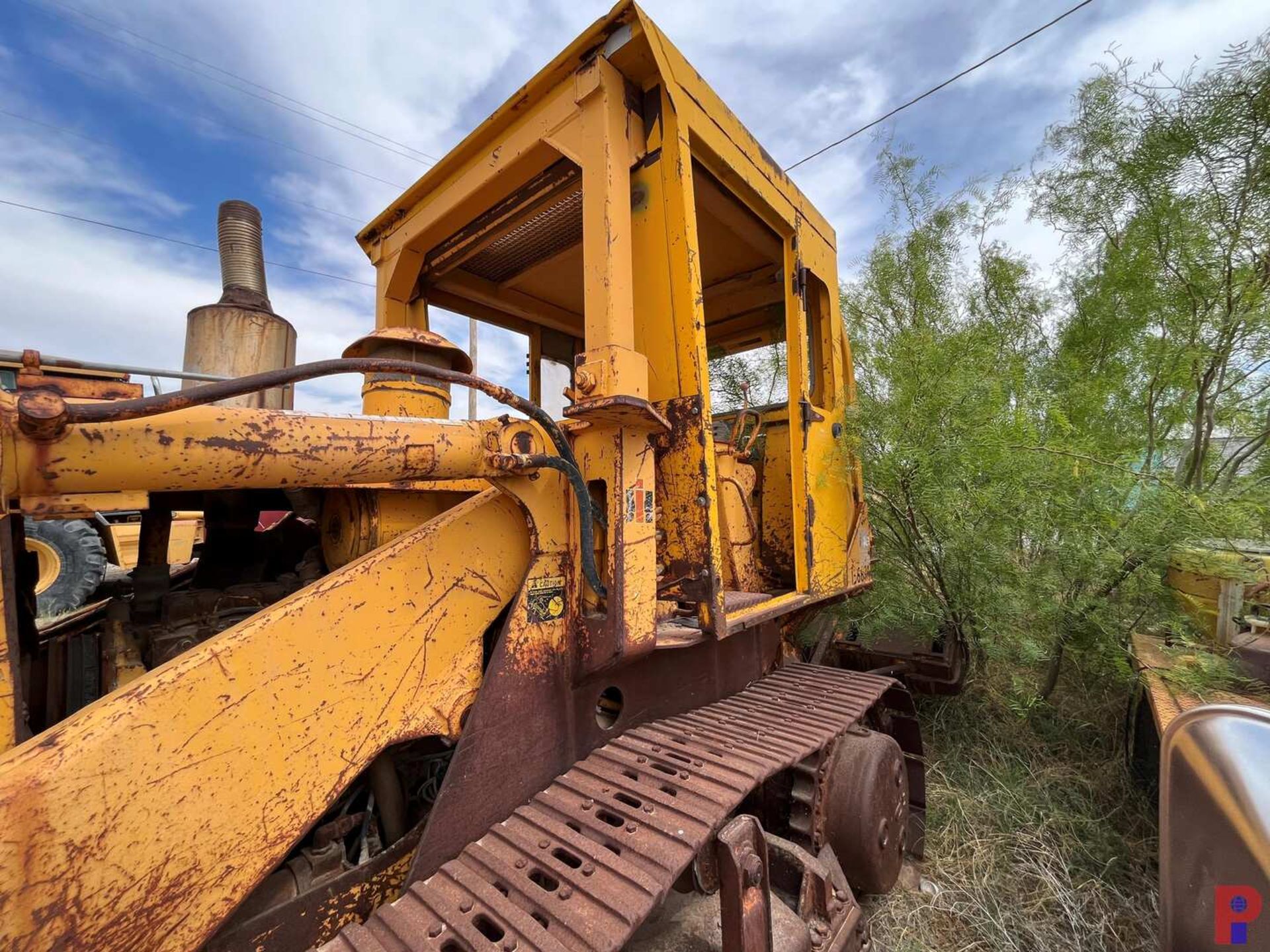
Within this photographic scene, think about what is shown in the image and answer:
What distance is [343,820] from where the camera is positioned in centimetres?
138

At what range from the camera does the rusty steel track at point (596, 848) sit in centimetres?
113

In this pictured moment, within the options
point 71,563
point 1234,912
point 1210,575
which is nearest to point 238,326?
point 1234,912

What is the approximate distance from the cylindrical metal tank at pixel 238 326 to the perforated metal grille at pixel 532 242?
0.96 metres

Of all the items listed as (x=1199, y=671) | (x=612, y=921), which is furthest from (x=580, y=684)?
(x=1199, y=671)

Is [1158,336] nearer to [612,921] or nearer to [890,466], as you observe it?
[890,466]

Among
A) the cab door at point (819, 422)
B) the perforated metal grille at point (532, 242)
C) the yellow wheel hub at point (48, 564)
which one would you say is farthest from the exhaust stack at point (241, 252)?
the yellow wheel hub at point (48, 564)

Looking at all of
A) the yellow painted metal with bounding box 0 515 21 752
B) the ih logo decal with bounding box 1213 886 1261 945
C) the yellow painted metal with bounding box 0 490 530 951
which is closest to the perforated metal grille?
the yellow painted metal with bounding box 0 490 530 951

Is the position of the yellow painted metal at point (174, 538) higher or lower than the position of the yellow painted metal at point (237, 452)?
lower

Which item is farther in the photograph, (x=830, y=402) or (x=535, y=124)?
(x=830, y=402)

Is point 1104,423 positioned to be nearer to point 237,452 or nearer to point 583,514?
point 583,514

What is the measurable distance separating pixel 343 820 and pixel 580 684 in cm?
66

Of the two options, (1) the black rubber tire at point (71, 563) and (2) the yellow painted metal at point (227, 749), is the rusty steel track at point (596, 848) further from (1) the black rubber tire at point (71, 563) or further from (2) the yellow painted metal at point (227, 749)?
(1) the black rubber tire at point (71, 563)

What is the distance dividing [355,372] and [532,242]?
5.70ft

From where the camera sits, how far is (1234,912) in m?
1.16
